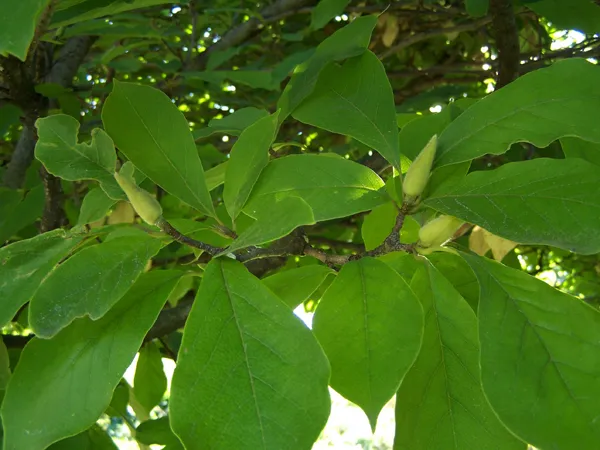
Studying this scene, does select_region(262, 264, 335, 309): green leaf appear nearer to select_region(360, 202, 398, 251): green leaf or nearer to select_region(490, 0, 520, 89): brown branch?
select_region(360, 202, 398, 251): green leaf

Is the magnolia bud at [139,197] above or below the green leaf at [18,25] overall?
below

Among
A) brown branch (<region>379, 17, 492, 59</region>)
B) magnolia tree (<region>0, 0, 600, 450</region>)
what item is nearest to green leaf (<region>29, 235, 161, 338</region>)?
magnolia tree (<region>0, 0, 600, 450</region>)

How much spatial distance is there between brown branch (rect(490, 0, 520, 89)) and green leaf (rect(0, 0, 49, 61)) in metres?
0.89

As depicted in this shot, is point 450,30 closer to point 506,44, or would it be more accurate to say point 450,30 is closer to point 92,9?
point 506,44

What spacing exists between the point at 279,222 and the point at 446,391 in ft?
0.70

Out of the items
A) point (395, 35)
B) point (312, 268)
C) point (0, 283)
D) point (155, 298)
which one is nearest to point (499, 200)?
point (312, 268)

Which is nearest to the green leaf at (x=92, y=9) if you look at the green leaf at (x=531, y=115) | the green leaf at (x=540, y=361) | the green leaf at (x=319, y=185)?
the green leaf at (x=319, y=185)

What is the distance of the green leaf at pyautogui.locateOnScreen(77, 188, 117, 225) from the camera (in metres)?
0.64

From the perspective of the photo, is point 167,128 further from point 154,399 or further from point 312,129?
point 312,129

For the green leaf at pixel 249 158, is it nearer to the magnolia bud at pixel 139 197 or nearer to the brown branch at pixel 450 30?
the magnolia bud at pixel 139 197

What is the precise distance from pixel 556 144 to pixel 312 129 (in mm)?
870

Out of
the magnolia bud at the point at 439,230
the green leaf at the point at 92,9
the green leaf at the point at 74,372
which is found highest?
the green leaf at the point at 92,9

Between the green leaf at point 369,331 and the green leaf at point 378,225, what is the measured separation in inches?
6.2

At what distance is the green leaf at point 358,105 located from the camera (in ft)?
1.97
